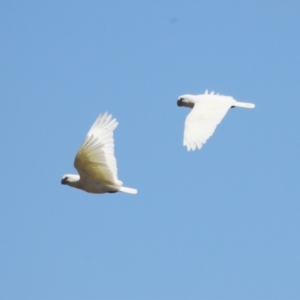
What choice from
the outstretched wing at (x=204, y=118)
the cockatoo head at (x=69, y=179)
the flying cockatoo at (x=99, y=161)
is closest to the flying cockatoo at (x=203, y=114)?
the outstretched wing at (x=204, y=118)

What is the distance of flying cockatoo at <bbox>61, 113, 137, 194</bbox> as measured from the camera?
1739 centimetres

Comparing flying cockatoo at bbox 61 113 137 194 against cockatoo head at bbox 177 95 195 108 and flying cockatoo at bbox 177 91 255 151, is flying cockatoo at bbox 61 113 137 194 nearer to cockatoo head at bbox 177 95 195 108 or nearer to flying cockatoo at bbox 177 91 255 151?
flying cockatoo at bbox 177 91 255 151

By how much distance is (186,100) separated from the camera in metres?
19.8

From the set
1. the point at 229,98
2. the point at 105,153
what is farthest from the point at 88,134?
the point at 229,98

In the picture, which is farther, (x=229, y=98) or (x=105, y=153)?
(x=229, y=98)

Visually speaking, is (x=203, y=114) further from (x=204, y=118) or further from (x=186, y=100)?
(x=186, y=100)

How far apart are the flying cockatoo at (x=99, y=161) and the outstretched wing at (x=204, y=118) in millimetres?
1231

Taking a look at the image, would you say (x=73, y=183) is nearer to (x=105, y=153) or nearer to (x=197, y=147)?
(x=105, y=153)

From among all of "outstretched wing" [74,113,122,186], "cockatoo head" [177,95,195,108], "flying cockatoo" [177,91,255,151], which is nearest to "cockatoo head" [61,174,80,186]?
"outstretched wing" [74,113,122,186]

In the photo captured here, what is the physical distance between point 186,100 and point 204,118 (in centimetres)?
200

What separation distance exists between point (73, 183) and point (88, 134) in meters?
0.97

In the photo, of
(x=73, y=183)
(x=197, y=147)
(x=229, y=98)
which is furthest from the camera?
(x=229, y=98)

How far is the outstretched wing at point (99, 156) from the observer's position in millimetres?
17375

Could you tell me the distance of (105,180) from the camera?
1756cm
